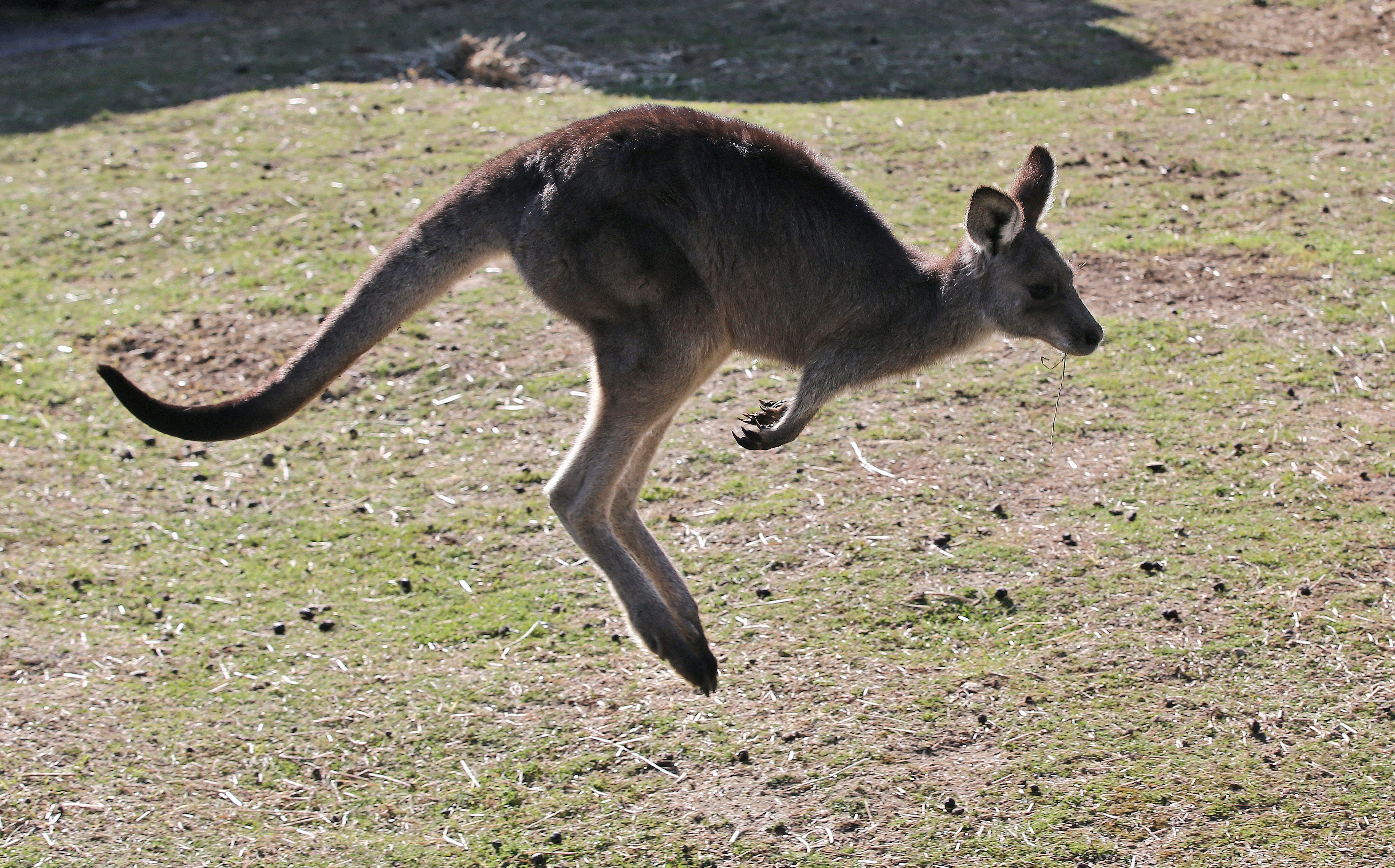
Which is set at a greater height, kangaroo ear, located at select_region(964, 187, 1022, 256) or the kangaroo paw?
kangaroo ear, located at select_region(964, 187, 1022, 256)

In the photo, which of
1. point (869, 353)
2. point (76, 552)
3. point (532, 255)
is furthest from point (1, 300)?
point (869, 353)

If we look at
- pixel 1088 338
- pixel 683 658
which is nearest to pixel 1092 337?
pixel 1088 338

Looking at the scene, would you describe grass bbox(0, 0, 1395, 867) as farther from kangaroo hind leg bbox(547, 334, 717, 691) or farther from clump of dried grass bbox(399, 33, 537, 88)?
clump of dried grass bbox(399, 33, 537, 88)

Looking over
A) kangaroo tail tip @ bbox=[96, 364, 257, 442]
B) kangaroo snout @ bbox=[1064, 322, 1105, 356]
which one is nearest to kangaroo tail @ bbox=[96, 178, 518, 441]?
kangaroo tail tip @ bbox=[96, 364, 257, 442]

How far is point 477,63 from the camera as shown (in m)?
9.70

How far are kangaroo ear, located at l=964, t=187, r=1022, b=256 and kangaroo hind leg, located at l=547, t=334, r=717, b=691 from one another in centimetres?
89

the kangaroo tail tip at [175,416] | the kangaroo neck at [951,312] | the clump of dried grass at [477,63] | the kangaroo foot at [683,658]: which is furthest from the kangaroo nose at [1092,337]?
the clump of dried grass at [477,63]

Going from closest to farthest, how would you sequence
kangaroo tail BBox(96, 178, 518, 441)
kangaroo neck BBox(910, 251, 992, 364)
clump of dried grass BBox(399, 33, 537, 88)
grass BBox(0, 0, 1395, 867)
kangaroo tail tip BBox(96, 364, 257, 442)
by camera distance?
1. kangaroo tail tip BBox(96, 364, 257, 442)
2. kangaroo tail BBox(96, 178, 518, 441)
3. grass BBox(0, 0, 1395, 867)
4. kangaroo neck BBox(910, 251, 992, 364)
5. clump of dried grass BBox(399, 33, 537, 88)

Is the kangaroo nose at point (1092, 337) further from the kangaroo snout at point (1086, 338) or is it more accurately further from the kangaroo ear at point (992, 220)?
A: the kangaroo ear at point (992, 220)

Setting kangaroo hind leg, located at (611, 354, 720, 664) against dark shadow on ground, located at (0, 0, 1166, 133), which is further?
dark shadow on ground, located at (0, 0, 1166, 133)

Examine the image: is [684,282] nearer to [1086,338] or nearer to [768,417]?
[768,417]

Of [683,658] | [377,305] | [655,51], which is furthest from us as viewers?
[655,51]

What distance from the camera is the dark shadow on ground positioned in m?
9.31

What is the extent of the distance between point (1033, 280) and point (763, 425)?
3.10 ft
